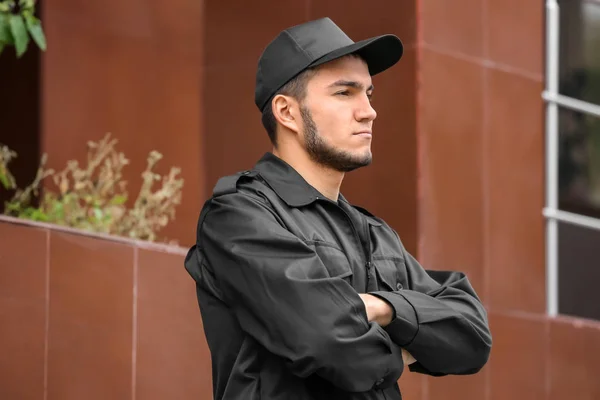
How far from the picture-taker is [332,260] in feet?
13.2

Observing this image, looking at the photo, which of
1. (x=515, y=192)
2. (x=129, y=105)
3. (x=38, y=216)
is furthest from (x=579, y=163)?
(x=38, y=216)

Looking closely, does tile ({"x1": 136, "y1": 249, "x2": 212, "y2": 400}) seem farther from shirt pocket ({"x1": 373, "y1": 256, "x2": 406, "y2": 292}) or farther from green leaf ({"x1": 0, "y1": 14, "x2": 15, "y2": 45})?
shirt pocket ({"x1": 373, "y1": 256, "x2": 406, "y2": 292})

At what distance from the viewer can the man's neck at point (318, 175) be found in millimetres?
4238

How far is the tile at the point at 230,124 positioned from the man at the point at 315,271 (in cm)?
443

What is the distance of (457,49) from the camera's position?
8562 millimetres

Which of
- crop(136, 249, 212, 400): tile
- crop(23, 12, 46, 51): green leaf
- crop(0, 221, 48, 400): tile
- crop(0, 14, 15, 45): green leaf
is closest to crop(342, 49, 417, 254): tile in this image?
crop(136, 249, 212, 400): tile

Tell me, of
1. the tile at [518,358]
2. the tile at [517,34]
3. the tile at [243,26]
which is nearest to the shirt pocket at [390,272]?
the tile at [518,358]

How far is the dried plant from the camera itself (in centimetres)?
698

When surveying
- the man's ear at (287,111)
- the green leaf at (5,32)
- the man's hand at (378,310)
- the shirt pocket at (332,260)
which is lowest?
the man's hand at (378,310)

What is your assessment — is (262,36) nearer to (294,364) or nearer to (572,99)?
(572,99)

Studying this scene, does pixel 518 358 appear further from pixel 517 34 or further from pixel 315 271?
pixel 315 271

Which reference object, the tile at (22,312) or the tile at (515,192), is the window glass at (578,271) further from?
the tile at (22,312)

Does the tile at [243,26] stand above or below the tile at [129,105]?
above

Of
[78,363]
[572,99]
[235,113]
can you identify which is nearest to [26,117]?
[235,113]
